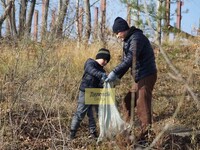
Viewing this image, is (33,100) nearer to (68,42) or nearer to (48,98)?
(48,98)

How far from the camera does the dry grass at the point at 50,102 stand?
214 inches

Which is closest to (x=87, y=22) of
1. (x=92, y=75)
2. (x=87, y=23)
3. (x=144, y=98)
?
(x=87, y=23)

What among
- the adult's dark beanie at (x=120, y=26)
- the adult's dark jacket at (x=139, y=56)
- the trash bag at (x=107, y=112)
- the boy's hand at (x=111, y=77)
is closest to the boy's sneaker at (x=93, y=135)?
the trash bag at (x=107, y=112)

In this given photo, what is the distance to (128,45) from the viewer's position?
5.52 metres

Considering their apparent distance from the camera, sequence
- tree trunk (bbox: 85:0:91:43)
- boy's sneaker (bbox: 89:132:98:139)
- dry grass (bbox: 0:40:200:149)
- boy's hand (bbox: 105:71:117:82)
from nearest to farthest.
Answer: dry grass (bbox: 0:40:200:149)
boy's hand (bbox: 105:71:117:82)
boy's sneaker (bbox: 89:132:98:139)
tree trunk (bbox: 85:0:91:43)

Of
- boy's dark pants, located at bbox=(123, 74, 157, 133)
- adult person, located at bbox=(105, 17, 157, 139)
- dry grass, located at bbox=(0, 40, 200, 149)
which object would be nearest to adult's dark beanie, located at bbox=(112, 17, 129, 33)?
adult person, located at bbox=(105, 17, 157, 139)

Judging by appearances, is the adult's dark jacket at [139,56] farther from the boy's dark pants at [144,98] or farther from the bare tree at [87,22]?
the bare tree at [87,22]

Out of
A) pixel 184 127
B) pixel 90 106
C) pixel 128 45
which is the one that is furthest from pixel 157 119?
pixel 128 45

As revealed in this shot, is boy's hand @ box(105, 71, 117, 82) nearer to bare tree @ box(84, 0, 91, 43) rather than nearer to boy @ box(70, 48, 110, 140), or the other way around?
boy @ box(70, 48, 110, 140)

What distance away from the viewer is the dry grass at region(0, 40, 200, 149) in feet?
17.8

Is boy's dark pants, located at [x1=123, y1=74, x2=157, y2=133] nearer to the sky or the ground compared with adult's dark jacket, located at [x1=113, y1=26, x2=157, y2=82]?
nearer to the ground

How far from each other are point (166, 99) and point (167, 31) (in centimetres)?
325

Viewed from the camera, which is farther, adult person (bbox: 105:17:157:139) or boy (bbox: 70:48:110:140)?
boy (bbox: 70:48:110:140)

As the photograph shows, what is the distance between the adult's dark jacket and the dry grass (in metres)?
0.70
